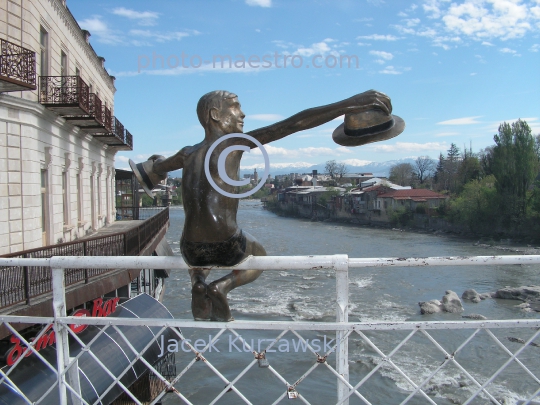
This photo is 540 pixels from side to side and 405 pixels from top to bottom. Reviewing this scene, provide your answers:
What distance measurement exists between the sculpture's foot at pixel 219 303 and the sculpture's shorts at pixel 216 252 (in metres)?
0.12

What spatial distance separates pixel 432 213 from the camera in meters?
49.2

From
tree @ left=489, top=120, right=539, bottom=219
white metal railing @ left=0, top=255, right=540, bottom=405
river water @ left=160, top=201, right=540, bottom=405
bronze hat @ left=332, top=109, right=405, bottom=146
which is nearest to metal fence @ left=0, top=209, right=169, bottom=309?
river water @ left=160, top=201, right=540, bottom=405

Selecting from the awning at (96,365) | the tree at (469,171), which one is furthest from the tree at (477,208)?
the awning at (96,365)

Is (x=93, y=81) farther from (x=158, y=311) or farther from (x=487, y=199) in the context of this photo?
(x=487, y=199)

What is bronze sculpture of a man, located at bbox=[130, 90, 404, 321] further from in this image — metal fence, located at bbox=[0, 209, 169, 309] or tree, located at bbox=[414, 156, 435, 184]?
tree, located at bbox=[414, 156, 435, 184]

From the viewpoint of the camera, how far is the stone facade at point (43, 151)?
1080cm

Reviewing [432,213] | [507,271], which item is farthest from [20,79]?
[432,213]

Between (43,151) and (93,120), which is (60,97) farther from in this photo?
(93,120)

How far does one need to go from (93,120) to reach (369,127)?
14.9 metres

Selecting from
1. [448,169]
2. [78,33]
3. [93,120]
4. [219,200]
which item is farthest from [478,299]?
[448,169]

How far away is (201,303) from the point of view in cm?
229

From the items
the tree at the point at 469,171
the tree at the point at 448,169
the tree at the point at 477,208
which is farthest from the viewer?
the tree at the point at 448,169

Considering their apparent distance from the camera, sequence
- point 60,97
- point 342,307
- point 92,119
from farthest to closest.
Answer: point 92,119
point 60,97
point 342,307

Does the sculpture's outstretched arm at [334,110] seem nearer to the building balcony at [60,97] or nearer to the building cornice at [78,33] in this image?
the building balcony at [60,97]
